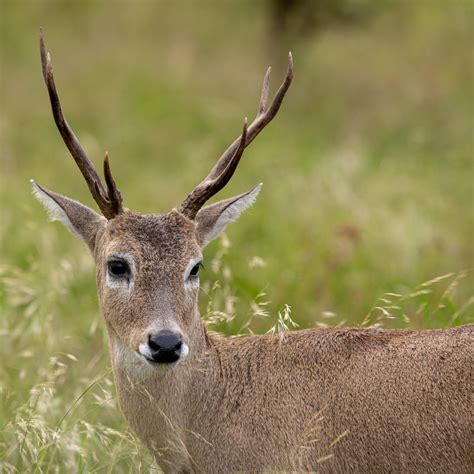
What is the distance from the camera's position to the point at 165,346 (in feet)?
16.8

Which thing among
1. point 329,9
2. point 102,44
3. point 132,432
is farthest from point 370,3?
point 132,432

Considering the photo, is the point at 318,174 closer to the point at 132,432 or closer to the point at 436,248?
the point at 436,248

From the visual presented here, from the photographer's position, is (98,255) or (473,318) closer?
(98,255)

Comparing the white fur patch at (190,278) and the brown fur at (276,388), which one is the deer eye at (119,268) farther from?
the white fur patch at (190,278)

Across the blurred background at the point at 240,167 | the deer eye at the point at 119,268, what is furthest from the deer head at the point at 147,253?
the blurred background at the point at 240,167

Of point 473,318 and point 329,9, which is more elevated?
point 473,318

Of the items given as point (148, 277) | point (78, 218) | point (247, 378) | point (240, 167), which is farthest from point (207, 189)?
point (240, 167)

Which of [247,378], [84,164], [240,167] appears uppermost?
[84,164]

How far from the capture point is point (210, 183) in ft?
19.3

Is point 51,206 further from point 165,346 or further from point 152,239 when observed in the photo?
point 165,346

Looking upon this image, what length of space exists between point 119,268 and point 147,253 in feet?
0.59

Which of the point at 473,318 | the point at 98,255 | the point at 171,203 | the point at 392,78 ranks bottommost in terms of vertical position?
the point at 392,78

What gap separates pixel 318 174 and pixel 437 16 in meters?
9.53

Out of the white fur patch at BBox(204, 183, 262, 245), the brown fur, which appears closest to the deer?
the brown fur
